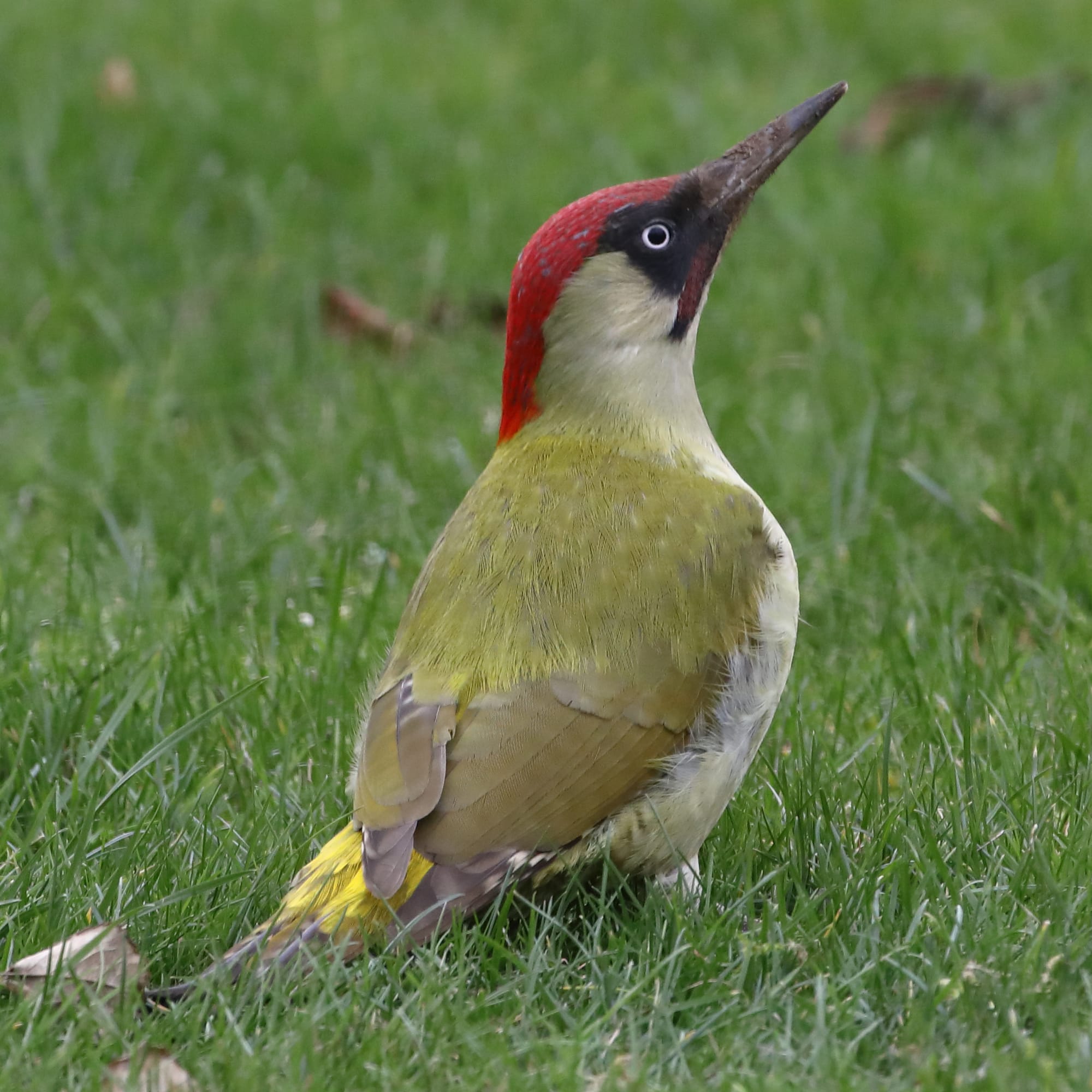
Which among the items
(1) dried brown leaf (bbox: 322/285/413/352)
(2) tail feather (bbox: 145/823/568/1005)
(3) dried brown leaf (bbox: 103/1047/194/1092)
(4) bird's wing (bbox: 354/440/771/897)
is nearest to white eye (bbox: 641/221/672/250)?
(4) bird's wing (bbox: 354/440/771/897)

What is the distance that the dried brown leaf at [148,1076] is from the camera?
2.22 meters

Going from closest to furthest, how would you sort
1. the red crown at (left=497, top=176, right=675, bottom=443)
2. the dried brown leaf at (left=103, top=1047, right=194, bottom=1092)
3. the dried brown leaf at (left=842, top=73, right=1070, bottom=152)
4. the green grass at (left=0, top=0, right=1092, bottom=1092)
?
the dried brown leaf at (left=103, top=1047, right=194, bottom=1092), the green grass at (left=0, top=0, right=1092, bottom=1092), the red crown at (left=497, top=176, right=675, bottom=443), the dried brown leaf at (left=842, top=73, right=1070, bottom=152)

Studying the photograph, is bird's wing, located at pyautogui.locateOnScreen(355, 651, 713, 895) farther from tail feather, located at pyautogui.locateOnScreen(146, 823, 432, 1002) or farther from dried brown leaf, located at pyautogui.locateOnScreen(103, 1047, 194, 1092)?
dried brown leaf, located at pyautogui.locateOnScreen(103, 1047, 194, 1092)

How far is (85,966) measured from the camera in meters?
2.47

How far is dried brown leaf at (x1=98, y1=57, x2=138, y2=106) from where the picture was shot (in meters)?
6.30

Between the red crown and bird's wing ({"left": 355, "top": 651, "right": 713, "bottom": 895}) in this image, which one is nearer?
bird's wing ({"left": 355, "top": 651, "right": 713, "bottom": 895})

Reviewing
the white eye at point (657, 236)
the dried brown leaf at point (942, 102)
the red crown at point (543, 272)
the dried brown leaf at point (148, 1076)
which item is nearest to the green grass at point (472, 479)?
the dried brown leaf at point (148, 1076)

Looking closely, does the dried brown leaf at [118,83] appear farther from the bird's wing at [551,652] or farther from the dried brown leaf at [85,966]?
the dried brown leaf at [85,966]

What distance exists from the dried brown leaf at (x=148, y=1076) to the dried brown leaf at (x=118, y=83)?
182 inches

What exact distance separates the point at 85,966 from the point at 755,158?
1821 millimetres

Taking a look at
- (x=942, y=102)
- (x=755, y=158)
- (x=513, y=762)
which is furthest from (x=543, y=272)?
(x=942, y=102)

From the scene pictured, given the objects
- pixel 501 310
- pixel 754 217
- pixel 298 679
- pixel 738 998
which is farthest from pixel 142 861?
pixel 754 217

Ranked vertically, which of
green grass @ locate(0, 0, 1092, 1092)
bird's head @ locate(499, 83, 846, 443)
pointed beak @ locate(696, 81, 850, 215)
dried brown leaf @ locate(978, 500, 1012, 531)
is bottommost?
dried brown leaf @ locate(978, 500, 1012, 531)

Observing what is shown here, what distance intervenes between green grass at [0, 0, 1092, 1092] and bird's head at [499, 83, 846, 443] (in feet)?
2.14
